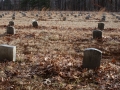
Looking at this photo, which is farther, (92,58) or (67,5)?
(67,5)

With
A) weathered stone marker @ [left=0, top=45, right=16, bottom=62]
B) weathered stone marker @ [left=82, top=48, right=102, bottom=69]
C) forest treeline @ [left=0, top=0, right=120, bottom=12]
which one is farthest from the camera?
forest treeline @ [left=0, top=0, right=120, bottom=12]

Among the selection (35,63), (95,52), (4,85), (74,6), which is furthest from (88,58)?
(74,6)

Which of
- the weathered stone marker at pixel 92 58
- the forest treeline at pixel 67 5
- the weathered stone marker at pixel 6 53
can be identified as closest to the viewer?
the weathered stone marker at pixel 92 58

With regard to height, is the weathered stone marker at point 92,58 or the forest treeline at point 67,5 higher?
the forest treeline at point 67,5

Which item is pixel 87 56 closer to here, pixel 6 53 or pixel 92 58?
pixel 92 58

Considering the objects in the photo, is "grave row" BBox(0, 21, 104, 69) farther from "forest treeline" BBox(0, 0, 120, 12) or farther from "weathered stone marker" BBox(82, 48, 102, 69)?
"forest treeline" BBox(0, 0, 120, 12)

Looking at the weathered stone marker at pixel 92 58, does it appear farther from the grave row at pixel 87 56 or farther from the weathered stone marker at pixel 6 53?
the weathered stone marker at pixel 6 53

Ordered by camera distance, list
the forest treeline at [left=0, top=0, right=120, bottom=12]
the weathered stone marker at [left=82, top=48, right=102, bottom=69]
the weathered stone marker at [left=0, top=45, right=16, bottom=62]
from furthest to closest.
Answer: the forest treeline at [left=0, top=0, right=120, bottom=12]
the weathered stone marker at [left=0, top=45, right=16, bottom=62]
the weathered stone marker at [left=82, top=48, right=102, bottom=69]

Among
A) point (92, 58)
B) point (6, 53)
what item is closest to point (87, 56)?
point (92, 58)

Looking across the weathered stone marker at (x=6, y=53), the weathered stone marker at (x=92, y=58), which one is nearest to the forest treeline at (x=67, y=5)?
the weathered stone marker at (x=6, y=53)

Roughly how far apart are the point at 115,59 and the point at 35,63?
110 inches

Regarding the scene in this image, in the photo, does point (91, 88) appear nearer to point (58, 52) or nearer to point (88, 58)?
point (88, 58)

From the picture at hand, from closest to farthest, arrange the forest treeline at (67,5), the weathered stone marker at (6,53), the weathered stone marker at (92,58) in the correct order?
the weathered stone marker at (92,58), the weathered stone marker at (6,53), the forest treeline at (67,5)

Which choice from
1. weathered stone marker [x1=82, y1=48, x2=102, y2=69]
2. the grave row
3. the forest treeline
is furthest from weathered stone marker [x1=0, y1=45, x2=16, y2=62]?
the forest treeline
